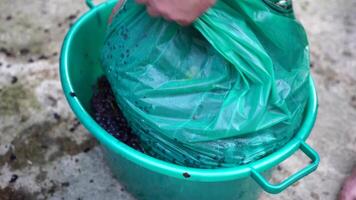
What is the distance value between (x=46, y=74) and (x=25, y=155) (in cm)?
29

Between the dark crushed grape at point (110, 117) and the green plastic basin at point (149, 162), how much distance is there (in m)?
0.05

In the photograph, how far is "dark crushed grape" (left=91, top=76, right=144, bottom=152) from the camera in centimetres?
118

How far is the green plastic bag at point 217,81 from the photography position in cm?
99

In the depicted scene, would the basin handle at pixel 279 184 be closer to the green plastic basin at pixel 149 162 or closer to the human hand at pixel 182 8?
the green plastic basin at pixel 149 162

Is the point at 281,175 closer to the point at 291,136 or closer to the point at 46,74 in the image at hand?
the point at 291,136

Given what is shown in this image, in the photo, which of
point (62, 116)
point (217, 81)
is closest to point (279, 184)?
point (217, 81)

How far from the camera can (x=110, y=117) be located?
1.23 metres

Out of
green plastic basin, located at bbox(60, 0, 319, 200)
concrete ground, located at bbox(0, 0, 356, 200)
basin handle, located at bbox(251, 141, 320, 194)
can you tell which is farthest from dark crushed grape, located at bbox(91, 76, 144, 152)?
basin handle, located at bbox(251, 141, 320, 194)

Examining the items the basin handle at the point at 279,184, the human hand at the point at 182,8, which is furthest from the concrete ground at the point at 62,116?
the human hand at the point at 182,8

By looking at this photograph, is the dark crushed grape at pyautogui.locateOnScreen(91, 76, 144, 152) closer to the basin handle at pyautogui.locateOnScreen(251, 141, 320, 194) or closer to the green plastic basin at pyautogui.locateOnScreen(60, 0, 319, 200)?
the green plastic basin at pyautogui.locateOnScreen(60, 0, 319, 200)

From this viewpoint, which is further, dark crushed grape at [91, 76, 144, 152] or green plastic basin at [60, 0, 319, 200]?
dark crushed grape at [91, 76, 144, 152]

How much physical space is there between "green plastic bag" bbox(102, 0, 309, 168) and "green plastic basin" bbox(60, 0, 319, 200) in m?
0.05

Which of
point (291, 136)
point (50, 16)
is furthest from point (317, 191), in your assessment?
point (50, 16)

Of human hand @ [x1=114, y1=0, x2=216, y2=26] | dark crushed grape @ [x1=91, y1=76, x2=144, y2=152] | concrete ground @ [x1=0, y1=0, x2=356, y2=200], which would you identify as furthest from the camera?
concrete ground @ [x1=0, y1=0, x2=356, y2=200]
